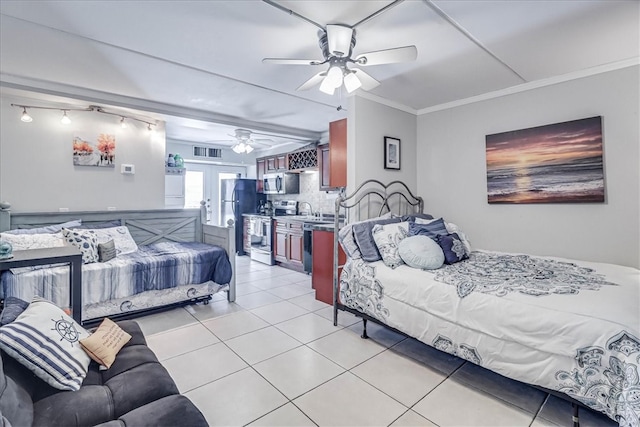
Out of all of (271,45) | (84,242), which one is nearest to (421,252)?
(271,45)

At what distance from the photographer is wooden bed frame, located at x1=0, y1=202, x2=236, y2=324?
3510 millimetres

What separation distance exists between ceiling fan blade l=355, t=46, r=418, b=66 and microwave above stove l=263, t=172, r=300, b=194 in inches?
174

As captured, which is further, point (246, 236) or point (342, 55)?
point (246, 236)

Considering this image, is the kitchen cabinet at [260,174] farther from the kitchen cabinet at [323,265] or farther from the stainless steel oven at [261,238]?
the kitchen cabinet at [323,265]

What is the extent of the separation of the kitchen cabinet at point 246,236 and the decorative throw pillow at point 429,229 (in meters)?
4.41

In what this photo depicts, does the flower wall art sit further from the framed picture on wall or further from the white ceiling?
the framed picture on wall

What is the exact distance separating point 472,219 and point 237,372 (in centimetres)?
323

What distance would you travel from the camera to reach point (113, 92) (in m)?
3.69

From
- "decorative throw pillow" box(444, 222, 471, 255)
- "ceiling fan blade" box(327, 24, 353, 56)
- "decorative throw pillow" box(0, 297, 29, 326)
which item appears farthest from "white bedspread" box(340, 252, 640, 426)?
"decorative throw pillow" box(0, 297, 29, 326)

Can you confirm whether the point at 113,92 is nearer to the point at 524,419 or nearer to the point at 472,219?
the point at 472,219

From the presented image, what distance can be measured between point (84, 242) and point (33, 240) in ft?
1.35

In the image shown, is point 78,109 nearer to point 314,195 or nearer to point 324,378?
point 314,195

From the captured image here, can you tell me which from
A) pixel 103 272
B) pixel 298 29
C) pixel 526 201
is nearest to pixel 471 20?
pixel 298 29

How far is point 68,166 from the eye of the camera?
400 centimetres
